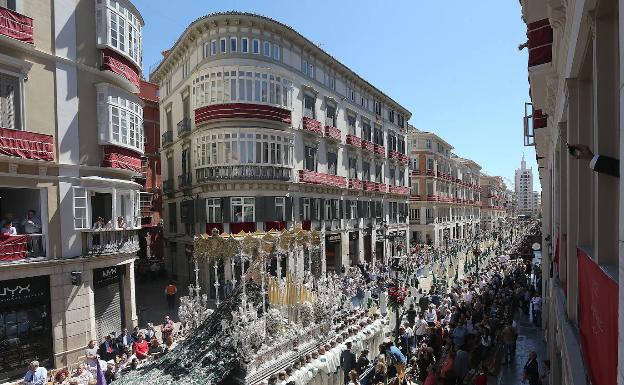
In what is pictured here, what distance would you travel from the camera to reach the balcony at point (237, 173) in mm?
25172

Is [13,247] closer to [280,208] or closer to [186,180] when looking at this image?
[186,180]

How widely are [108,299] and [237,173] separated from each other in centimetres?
1065

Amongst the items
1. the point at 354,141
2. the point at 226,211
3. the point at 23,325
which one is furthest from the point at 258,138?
the point at 23,325

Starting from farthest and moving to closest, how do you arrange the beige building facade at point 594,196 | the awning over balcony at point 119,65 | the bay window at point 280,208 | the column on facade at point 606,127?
the bay window at point 280,208 → the awning over balcony at point 119,65 → the column on facade at point 606,127 → the beige building facade at point 594,196

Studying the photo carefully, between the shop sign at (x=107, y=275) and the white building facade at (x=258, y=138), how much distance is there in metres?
8.14

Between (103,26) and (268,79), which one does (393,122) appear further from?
(103,26)

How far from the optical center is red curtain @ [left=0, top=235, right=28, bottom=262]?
12.9 m

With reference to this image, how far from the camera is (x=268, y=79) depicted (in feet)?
86.2

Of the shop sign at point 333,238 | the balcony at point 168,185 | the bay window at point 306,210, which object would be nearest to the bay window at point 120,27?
the balcony at point 168,185

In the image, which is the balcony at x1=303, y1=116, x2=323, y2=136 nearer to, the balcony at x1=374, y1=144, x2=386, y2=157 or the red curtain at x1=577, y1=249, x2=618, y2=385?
the balcony at x1=374, y1=144, x2=386, y2=157

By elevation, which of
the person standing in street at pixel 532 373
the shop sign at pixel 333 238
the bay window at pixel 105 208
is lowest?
the person standing in street at pixel 532 373

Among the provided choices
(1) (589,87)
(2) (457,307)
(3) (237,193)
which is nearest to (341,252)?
(3) (237,193)

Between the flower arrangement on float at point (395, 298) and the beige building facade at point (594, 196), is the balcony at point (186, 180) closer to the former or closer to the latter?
the flower arrangement on float at point (395, 298)

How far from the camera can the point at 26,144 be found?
44.2 feet
